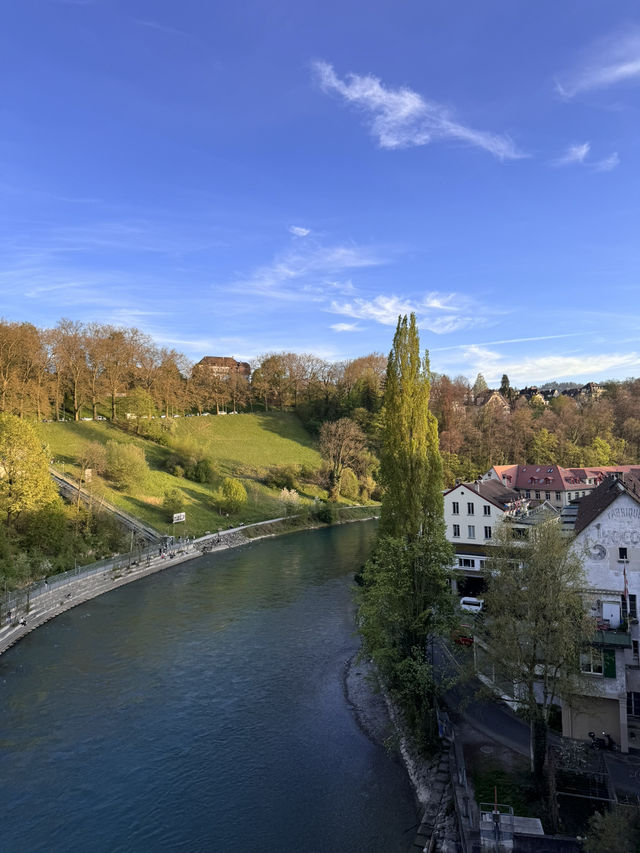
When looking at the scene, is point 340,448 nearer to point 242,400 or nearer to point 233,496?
point 233,496

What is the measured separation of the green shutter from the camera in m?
20.5

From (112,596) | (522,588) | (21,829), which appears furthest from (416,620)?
(112,596)

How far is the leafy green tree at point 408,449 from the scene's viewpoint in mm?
27500

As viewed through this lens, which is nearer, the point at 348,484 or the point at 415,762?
the point at 415,762

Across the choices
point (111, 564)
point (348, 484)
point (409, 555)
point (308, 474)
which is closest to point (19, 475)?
point (111, 564)

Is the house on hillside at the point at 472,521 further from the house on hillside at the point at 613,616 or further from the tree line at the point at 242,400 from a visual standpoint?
the tree line at the point at 242,400

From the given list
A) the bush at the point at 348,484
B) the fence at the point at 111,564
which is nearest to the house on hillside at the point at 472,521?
the fence at the point at 111,564

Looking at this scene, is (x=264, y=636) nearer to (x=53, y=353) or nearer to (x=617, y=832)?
(x=617, y=832)

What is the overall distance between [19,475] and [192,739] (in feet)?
112

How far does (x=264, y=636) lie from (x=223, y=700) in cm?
902

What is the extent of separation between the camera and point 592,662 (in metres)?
20.6

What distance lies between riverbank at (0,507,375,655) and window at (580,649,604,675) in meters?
32.7

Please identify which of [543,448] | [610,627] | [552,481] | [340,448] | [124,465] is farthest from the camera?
[340,448]

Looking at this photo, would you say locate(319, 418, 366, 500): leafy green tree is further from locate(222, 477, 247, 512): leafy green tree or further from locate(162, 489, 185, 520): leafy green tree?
Result: locate(162, 489, 185, 520): leafy green tree
